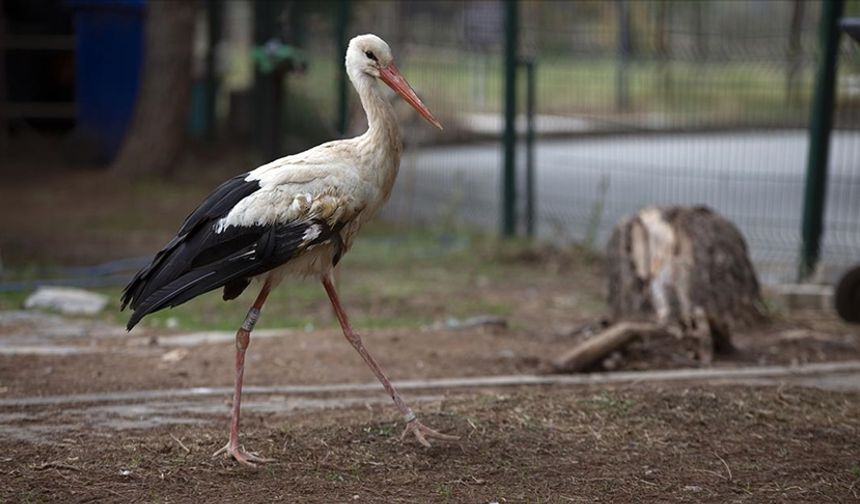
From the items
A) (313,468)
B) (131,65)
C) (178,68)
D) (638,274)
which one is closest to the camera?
(313,468)

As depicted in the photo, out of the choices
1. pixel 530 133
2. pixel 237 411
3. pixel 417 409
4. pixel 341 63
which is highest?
pixel 341 63

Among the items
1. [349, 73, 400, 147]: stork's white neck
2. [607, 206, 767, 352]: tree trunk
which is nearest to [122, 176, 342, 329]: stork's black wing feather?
[349, 73, 400, 147]: stork's white neck

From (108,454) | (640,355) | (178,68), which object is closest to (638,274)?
(640,355)

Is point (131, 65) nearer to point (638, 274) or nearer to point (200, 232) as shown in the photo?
point (638, 274)

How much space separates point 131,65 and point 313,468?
12782mm

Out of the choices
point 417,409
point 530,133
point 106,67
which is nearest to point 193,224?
point 417,409

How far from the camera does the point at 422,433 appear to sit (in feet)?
17.8

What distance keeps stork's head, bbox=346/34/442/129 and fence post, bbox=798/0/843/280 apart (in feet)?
16.4

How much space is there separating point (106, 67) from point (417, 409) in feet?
39.3

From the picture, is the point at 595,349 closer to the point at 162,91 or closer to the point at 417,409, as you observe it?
the point at 417,409

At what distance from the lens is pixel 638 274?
26.5 ft

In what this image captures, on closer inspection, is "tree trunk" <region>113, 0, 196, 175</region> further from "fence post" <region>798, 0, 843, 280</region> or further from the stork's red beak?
the stork's red beak

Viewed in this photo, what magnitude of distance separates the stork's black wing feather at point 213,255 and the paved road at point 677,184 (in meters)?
5.74

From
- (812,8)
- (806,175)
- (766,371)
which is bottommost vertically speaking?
(766,371)
